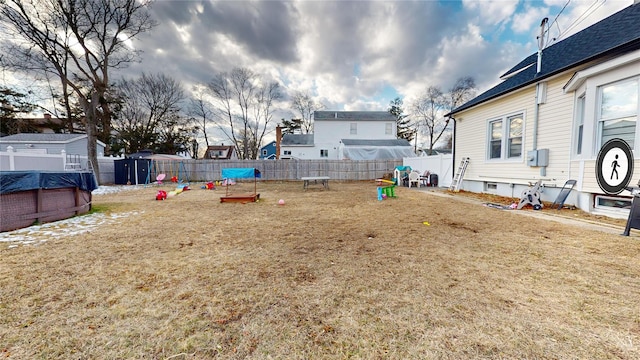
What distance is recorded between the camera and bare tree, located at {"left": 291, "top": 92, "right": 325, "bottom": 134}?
34062 millimetres

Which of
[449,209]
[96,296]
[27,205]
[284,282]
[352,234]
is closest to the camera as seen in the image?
[96,296]

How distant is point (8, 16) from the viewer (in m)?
11.0

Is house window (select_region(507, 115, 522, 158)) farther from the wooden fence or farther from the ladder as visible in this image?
the wooden fence

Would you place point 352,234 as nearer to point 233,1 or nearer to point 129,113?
point 233,1

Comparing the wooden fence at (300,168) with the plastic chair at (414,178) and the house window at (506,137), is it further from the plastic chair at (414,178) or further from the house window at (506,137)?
the house window at (506,137)

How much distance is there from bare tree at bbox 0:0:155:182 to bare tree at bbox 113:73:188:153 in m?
13.3

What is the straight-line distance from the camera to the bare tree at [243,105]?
88.2ft

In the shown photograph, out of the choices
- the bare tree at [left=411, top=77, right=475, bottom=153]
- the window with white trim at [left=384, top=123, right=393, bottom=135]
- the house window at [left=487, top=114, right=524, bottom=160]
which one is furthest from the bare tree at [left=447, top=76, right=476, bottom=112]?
the house window at [left=487, top=114, right=524, bottom=160]

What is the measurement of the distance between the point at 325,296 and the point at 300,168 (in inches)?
609

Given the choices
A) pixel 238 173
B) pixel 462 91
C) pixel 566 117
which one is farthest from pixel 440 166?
pixel 462 91

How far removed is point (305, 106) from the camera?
35.0 metres

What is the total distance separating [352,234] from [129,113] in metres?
34.4

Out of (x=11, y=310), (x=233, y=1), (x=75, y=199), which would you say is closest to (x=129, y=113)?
(x=233, y=1)

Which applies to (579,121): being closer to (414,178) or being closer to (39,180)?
(414,178)
